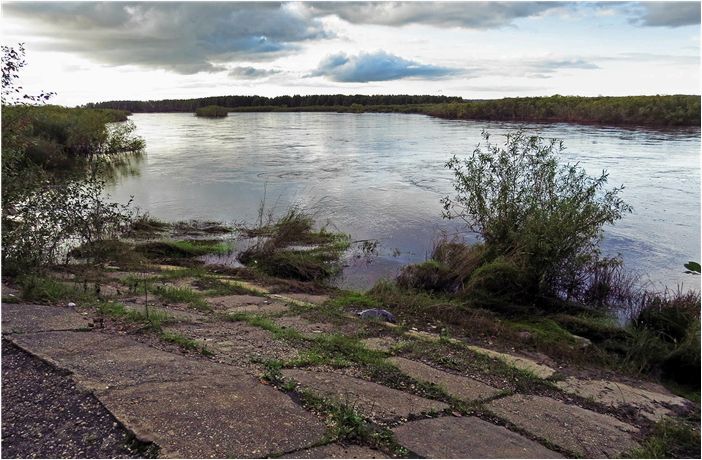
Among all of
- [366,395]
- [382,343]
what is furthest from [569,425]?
[382,343]

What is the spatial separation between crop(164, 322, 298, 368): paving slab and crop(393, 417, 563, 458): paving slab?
1604mm

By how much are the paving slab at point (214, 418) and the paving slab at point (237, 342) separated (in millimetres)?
756

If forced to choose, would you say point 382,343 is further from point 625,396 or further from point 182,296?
point 182,296

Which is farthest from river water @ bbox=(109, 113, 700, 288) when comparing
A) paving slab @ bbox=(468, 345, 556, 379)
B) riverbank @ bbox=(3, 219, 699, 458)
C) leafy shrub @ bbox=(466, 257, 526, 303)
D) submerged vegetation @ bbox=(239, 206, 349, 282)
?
paving slab @ bbox=(468, 345, 556, 379)

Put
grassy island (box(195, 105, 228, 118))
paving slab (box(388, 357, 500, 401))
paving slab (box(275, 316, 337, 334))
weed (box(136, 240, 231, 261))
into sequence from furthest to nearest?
grassy island (box(195, 105, 228, 118)) → weed (box(136, 240, 231, 261)) → paving slab (box(275, 316, 337, 334)) → paving slab (box(388, 357, 500, 401))

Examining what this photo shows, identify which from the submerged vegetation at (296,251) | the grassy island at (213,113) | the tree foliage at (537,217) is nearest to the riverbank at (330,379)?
the tree foliage at (537,217)

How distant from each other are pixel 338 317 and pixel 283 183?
13.4 m

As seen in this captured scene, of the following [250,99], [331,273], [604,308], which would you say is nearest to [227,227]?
[331,273]

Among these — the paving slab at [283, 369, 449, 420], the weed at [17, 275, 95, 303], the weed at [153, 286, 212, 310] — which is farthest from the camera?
the weed at [153, 286, 212, 310]

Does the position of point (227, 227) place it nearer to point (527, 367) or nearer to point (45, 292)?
point (45, 292)

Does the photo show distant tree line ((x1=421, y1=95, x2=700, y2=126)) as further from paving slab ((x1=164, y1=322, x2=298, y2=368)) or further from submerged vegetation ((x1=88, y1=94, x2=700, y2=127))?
paving slab ((x1=164, y1=322, x2=298, y2=368))

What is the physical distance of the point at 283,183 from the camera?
1998cm

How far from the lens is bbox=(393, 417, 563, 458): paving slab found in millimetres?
3395

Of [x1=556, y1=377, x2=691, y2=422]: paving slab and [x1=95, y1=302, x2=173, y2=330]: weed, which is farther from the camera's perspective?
[x1=95, y1=302, x2=173, y2=330]: weed
